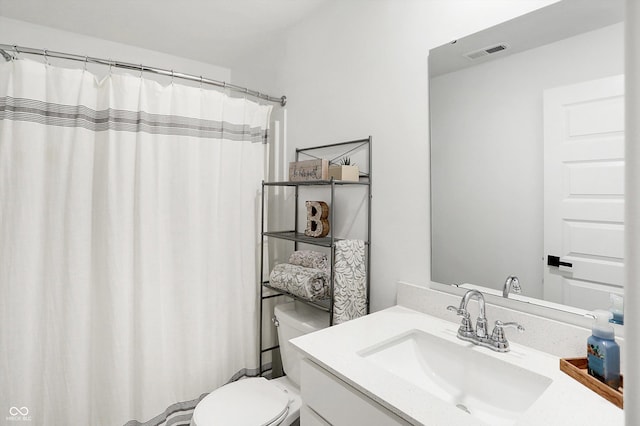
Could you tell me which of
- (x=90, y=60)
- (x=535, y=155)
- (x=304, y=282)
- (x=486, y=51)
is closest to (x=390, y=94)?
(x=486, y=51)

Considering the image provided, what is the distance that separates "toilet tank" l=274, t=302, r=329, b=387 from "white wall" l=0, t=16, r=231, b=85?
1915mm

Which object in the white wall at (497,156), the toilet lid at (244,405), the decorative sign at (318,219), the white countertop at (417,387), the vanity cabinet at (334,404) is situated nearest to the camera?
the white countertop at (417,387)

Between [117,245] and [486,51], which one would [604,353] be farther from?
[117,245]

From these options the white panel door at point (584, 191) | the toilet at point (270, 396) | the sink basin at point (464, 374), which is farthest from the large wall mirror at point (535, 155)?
the toilet at point (270, 396)

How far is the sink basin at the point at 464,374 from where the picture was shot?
3.01 feet

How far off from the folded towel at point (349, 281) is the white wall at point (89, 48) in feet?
6.37

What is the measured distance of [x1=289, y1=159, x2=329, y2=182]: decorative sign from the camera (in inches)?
61.2

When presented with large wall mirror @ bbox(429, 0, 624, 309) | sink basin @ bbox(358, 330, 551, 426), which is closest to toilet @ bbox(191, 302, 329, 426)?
sink basin @ bbox(358, 330, 551, 426)

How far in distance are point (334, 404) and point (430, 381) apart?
369mm

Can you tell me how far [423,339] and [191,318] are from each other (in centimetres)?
117

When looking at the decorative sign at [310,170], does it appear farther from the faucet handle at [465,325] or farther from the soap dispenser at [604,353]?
the soap dispenser at [604,353]

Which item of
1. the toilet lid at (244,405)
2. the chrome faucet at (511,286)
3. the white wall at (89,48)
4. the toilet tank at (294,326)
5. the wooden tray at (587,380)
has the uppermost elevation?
the white wall at (89,48)

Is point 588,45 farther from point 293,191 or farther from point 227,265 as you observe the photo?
point 227,265

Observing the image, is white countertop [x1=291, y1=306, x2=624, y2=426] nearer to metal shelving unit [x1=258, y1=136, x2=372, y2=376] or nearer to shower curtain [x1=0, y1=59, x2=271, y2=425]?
metal shelving unit [x1=258, y1=136, x2=372, y2=376]
